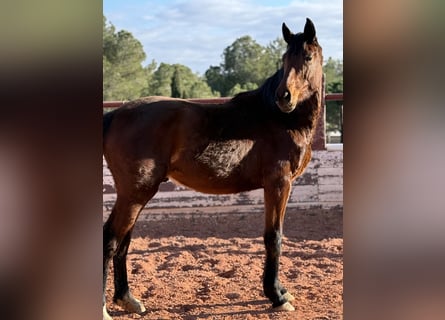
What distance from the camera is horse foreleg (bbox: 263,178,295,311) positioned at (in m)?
2.75

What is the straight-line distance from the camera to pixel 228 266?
3.71 meters

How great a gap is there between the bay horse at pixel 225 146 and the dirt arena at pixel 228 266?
7.9 inches

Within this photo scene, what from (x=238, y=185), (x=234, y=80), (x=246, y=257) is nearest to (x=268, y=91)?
(x=238, y=185)

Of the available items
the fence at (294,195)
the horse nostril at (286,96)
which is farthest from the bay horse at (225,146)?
the fence at (294,195)

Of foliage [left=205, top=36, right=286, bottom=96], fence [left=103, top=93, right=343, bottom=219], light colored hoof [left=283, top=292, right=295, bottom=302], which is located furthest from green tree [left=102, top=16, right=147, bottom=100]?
light colored hoof [left=283, top=292, right=295, bottom=302]

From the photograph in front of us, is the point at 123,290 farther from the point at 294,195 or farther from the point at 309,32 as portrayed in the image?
the point at 294,195

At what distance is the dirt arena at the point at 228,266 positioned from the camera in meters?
2.81

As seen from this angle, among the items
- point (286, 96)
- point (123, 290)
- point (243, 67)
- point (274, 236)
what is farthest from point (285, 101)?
point (243, 67)

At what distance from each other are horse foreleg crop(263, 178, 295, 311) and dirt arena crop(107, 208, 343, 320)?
0.08 m

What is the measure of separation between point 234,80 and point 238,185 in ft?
33.5

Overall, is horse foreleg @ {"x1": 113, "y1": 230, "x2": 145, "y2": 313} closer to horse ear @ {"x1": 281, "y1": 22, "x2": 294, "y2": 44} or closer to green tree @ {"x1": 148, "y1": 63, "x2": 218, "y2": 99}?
horse ear @ {"x1": 281, "y1": 22, "x2": 294, "y2": 44}
